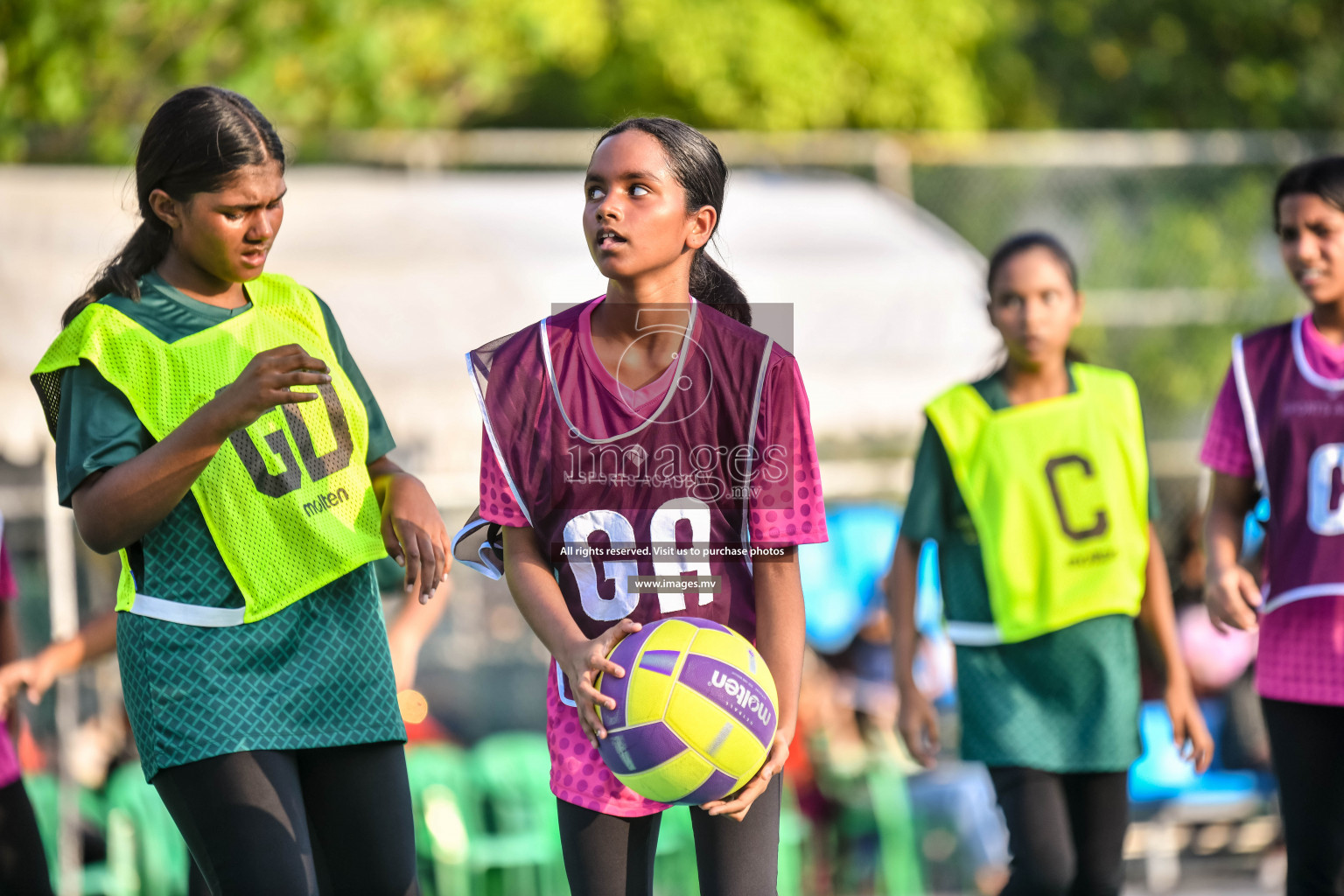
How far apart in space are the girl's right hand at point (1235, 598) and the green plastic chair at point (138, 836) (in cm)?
461

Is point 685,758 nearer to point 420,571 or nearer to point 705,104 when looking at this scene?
point 420,571

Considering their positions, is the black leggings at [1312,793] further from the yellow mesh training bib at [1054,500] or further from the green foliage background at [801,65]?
the green foliage background at [801,65]

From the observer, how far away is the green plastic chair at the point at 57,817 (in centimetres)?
676

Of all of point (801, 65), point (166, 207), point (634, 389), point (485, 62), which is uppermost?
point (801, 65)

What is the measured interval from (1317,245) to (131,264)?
296 centimetres

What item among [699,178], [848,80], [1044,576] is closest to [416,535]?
[699,178]

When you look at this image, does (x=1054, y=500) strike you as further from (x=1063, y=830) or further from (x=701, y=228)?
(x=701, y=228)

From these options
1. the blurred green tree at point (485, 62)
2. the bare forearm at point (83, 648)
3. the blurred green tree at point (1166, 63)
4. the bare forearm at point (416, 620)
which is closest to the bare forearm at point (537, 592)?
the bare forearm at point (416, 620)

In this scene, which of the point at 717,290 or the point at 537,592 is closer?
the point at 537,592

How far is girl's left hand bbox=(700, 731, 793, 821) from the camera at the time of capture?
2.79 meters

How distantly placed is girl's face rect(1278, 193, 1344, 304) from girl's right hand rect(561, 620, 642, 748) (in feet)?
7.60

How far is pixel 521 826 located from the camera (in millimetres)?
7066

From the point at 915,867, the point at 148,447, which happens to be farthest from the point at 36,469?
the point at 148,447

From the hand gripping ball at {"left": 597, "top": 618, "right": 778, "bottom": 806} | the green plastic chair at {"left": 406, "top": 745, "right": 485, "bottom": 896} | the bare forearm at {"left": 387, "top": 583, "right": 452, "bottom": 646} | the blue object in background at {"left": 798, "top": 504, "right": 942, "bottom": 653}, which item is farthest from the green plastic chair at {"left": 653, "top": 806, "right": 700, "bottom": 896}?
the hand gripping ball at {"left": 597, "top": 618, "right": 778, "bottom": 806}
